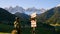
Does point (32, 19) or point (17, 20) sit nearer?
point (17, 20)

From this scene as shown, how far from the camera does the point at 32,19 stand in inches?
648

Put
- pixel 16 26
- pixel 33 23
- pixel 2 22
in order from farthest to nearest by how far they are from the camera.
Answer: pixel 2 22
pixel 33 23
pixel 16 26

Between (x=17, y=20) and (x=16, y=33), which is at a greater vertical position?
(x=17, y=20)

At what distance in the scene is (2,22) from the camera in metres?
198

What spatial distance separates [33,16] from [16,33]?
6.63 feet

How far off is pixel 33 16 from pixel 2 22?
183552 millimetres

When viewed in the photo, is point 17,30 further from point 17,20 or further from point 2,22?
point 2,22

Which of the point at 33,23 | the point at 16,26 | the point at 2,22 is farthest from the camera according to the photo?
the point at 2,22

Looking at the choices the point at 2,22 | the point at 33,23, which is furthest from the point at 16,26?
the point at 2,22

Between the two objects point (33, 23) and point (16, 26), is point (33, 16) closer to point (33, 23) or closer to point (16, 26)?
point (33, 23)

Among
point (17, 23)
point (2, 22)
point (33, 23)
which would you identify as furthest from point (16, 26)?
point (2, 22)

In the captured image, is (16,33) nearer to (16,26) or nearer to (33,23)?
(16,26)

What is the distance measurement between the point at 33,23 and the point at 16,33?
185cm

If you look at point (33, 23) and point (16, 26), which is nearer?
point (16, 26)
